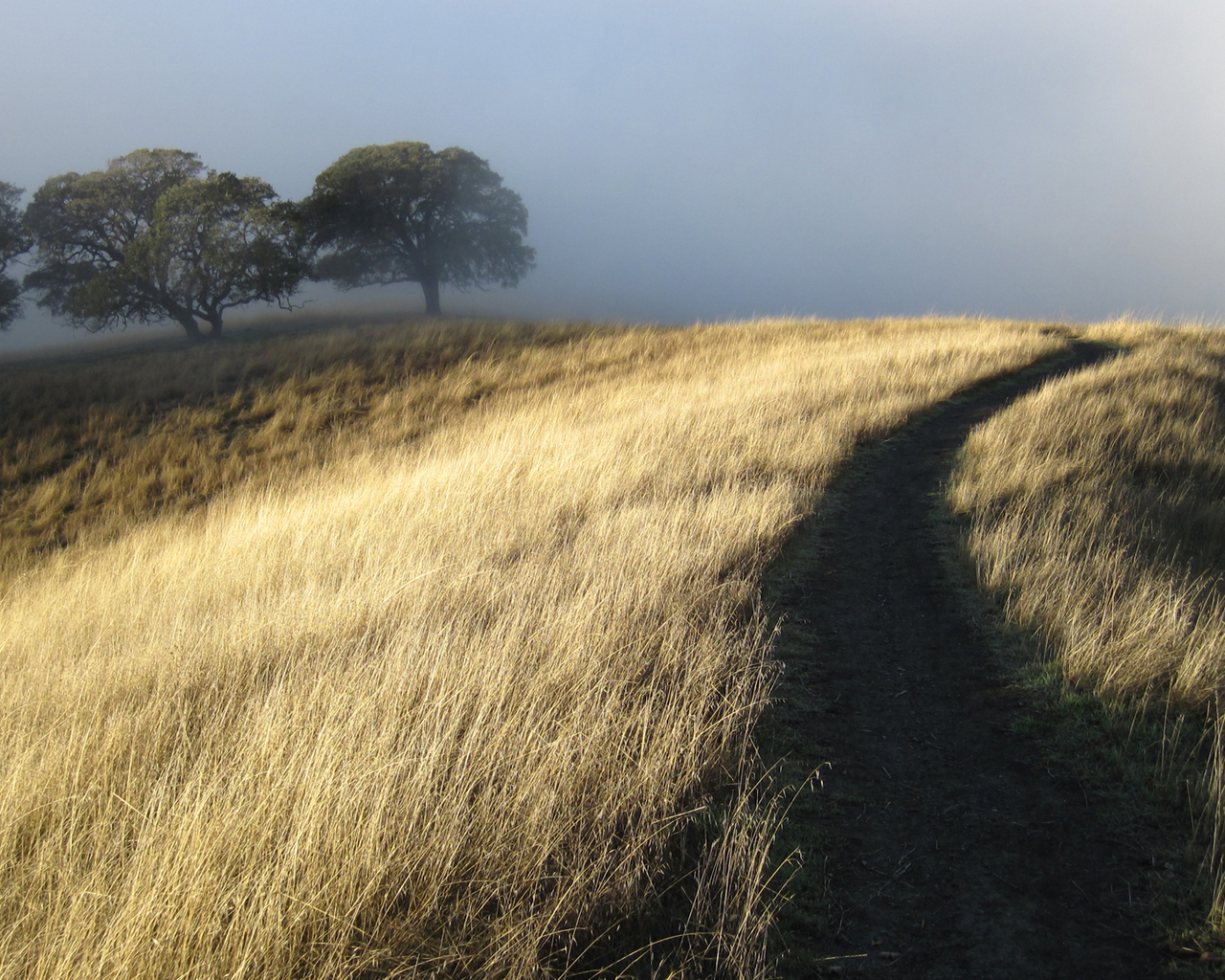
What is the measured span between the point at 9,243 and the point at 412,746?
101 feet

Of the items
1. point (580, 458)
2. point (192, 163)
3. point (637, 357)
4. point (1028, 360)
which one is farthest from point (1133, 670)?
point (192, 163)

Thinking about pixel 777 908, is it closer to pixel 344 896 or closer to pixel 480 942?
pixel 480 942

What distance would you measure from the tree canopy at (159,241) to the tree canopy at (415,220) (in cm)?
575

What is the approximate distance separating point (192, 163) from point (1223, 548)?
29.6 m

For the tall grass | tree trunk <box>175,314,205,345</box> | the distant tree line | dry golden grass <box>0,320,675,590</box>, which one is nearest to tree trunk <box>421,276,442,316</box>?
the distant tree line

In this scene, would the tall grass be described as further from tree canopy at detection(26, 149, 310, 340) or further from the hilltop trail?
tree canopy at detection(26, 149, 310, 340)

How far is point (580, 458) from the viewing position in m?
7.60

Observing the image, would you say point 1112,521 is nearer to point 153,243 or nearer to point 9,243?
point 153,243

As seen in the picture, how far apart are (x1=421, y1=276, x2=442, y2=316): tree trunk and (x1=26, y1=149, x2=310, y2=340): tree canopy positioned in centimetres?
866

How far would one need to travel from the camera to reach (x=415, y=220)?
31406 millimetres

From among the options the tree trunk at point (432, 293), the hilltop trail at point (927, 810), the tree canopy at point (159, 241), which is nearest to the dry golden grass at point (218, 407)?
the tree canopy at point (159, 241)

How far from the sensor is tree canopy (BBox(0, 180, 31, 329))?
2388cm

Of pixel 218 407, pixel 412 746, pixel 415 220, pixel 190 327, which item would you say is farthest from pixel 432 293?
pixel 412 746

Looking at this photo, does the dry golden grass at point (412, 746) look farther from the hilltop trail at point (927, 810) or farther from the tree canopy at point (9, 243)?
the tree canopy at point (9, 243)
